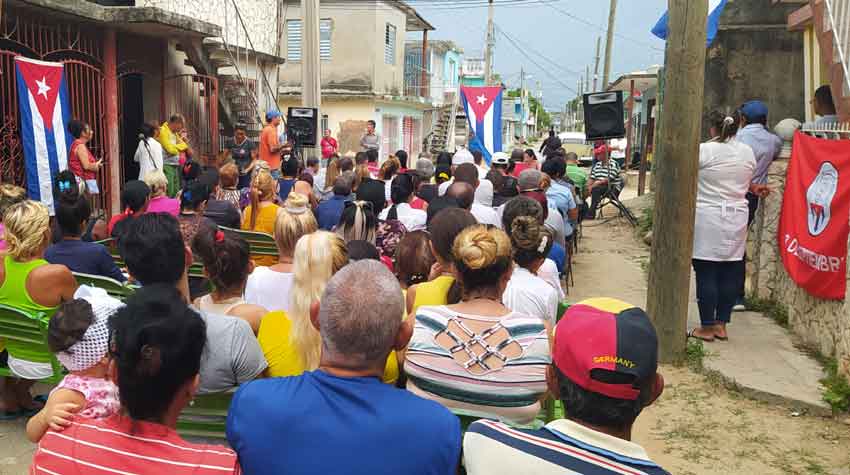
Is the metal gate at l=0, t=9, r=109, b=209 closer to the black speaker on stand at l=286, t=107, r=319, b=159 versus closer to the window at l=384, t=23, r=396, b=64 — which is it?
the black speaker on stand at l=286, t=107, r=319, b=159

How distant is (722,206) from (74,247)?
4.72m

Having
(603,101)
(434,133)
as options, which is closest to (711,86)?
(603,101)

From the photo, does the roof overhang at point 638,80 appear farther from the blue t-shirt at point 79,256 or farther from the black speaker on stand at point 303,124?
the blue t-shirt at point 79,256

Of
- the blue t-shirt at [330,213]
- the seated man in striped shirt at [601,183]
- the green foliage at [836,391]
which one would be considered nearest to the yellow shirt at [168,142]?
the blue t-shirt at [330,213]

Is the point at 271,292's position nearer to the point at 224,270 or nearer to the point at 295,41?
the point at 224,270

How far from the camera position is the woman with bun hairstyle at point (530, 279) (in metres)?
3.52

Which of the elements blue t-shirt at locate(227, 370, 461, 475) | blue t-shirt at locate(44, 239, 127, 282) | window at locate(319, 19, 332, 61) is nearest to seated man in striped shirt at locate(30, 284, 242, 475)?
blue t-shirt at locate(227, 370, 461, 475)

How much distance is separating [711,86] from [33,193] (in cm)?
944

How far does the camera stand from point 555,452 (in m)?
1.64

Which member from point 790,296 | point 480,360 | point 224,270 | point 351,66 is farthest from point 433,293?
point 351,66

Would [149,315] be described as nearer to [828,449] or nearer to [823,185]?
[828,449]

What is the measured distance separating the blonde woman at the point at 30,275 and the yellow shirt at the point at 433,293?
2.16m

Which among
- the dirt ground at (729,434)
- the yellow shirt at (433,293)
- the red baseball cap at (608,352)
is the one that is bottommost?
the dirt ground at (729,434)

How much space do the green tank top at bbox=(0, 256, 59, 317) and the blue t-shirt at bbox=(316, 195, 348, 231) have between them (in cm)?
255
